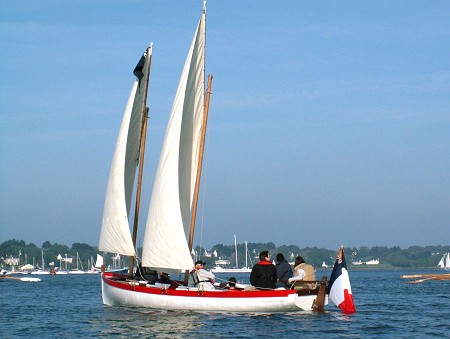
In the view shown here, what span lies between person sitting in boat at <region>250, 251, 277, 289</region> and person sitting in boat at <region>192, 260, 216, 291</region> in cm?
215

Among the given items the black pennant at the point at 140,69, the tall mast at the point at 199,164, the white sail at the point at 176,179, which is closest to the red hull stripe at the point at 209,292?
the white sail at the point at 176,179

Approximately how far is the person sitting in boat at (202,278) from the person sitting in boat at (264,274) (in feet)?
7.06

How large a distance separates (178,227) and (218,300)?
3.48 m

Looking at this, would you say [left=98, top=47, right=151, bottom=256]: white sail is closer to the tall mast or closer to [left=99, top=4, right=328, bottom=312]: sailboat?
[left=99, top=4, right=328, bottom=312]: sailboat

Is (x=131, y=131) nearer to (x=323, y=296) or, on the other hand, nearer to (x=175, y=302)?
(x=175, y=302)

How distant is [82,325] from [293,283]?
8245 millimetres

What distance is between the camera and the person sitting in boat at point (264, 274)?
35.0m

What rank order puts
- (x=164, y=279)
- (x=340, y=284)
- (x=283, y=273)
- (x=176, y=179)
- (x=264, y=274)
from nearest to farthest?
(x=264, y=274) < (x=340, y=284) < (x=283, y=273) < (x=176, y=179) < (x=164, y=279)

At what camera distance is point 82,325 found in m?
35.8

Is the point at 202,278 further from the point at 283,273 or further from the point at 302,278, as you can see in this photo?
the point at 302,278

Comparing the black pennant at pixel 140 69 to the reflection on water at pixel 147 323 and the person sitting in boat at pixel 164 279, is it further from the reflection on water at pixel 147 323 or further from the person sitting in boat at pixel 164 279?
the reflection on water at pixel 147 323

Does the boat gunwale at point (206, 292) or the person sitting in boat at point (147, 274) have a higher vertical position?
the person sitting in boat at point (147, 274)

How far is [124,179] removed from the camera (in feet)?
141

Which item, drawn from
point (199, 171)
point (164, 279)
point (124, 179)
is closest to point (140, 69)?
point (124, 179)
